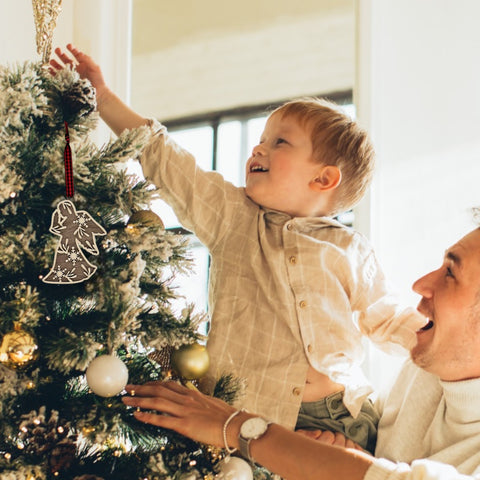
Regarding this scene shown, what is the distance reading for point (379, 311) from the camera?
1.44m

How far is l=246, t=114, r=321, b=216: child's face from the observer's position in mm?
1407

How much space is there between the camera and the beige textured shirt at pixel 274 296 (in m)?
1.33

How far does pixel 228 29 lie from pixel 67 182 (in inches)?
80.4

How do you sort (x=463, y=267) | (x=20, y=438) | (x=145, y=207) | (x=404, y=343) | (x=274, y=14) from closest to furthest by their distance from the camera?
(x=20, y=438)
(x=145, y=207)
(x=463, y=267)
(x=404, y=343)
(x=274, y=14)

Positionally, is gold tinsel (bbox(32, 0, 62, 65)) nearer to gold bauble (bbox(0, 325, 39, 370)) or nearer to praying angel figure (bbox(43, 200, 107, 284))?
praying angel figure (bbox(43, 200, 107, 284))

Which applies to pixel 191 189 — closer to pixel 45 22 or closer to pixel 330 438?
pixel 45 22

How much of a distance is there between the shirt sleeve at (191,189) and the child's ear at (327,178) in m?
0.16

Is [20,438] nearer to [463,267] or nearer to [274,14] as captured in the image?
[463,267]

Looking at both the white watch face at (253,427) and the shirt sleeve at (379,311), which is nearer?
the white watch face at (253,427)

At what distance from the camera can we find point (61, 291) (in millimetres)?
993

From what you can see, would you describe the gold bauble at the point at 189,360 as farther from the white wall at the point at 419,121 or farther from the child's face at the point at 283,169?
the white wall at the point at 419,121

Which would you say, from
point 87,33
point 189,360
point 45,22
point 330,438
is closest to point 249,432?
point 189,360

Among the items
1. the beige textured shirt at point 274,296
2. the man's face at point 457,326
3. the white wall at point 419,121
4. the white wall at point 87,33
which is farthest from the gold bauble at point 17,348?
the white wall at point 419,121

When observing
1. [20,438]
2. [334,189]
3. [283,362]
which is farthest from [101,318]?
[334,189]
